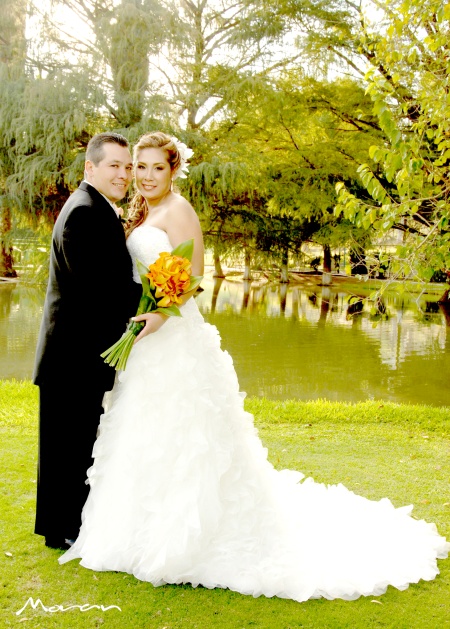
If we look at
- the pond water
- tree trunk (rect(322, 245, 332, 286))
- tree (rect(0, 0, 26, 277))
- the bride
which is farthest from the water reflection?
tree trunk (rect(322, 245, 332, 286))

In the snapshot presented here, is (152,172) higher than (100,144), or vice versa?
(100,144)

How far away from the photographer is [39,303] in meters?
17.1

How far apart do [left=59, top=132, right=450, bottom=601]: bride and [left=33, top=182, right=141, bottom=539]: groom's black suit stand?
10cm

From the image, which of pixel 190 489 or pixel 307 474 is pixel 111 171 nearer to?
pixel 190 489

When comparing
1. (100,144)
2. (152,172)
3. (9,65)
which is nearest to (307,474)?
(152,172)

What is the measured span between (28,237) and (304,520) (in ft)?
43.4

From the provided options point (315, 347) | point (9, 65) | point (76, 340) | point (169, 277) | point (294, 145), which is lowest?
point (315, 347)

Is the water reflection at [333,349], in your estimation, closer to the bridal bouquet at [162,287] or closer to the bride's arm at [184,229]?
the bride's arm at [184,229]

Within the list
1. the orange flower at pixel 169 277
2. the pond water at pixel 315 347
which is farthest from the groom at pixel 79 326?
the pond water at pixel 315 347

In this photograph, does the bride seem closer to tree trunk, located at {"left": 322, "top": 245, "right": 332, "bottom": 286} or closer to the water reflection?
the water reflection

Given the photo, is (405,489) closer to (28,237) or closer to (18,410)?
(18,410)

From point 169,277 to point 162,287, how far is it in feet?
0.19

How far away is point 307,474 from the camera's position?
178 inches

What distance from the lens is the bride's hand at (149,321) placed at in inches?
114
